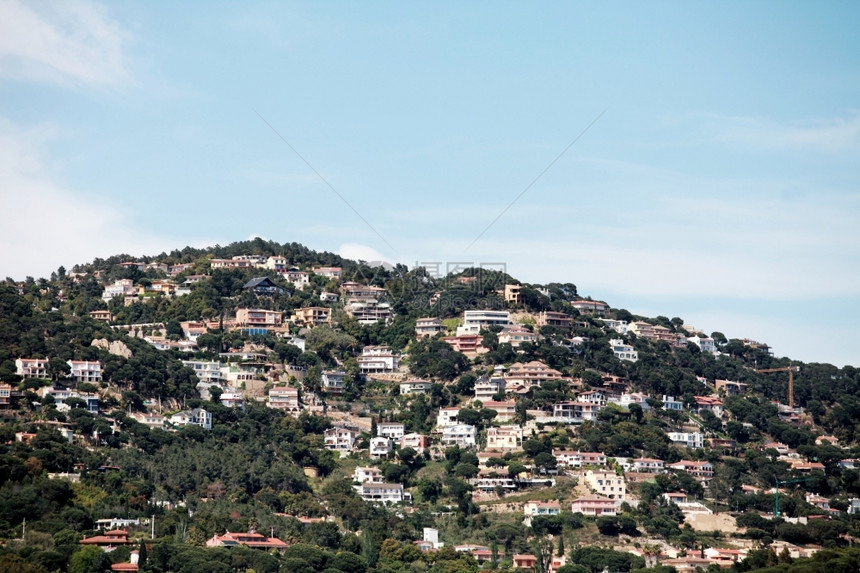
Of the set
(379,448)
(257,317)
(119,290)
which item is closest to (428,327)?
(257,317)

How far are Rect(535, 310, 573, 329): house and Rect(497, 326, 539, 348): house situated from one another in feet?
14.3

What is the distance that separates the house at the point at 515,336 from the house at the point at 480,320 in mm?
1612

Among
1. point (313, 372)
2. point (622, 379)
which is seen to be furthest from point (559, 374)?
point (313, 372)

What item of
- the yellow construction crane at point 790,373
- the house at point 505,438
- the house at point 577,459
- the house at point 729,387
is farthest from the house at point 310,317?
the yellow construction crane at point 790,373

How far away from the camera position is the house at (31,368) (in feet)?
255

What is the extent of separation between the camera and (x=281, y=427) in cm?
8081

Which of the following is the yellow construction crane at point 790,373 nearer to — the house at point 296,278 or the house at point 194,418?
the house at point 296,278

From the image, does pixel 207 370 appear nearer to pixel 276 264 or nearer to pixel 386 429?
pixel 386 429

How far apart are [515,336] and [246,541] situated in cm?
3299

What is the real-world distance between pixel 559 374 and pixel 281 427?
17.2m

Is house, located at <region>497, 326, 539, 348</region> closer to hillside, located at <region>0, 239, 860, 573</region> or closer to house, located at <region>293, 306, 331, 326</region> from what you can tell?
hillside, located at <region>0, 239, 860, 573</region>

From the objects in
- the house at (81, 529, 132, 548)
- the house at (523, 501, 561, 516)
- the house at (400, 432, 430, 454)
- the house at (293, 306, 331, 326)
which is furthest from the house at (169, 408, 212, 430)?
the house at (81, 529, 132, 548)

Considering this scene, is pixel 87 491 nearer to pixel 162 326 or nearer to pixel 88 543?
pixel 88 543

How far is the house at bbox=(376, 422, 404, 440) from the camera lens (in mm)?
81438
